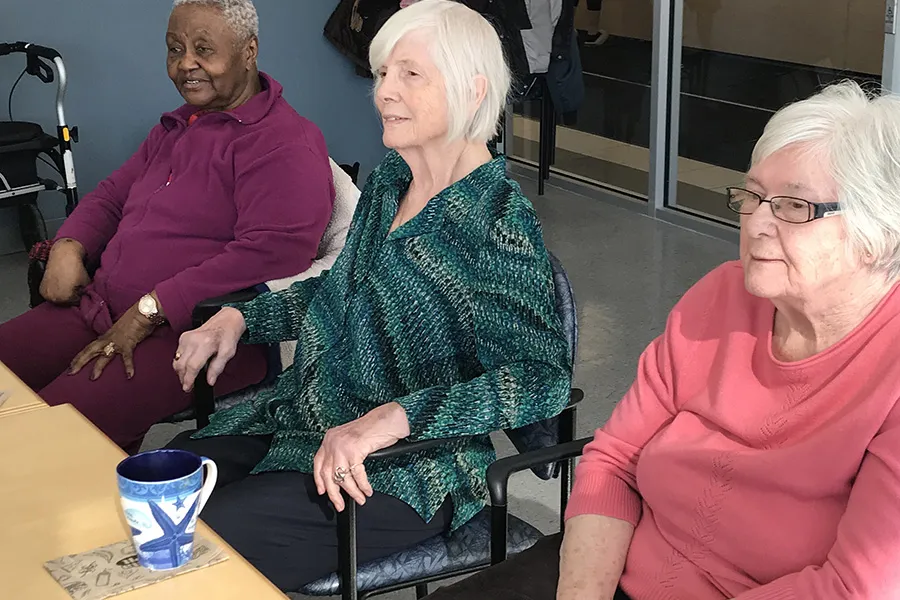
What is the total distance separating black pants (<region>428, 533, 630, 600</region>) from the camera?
163 cm

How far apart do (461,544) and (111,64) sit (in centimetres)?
383

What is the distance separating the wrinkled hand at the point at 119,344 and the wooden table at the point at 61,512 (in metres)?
0.65

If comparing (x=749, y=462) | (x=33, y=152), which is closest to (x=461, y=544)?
(x=749, y=462)

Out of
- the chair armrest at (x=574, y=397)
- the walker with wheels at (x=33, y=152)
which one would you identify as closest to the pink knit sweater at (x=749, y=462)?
the chair armrest at (x=574, y=397)

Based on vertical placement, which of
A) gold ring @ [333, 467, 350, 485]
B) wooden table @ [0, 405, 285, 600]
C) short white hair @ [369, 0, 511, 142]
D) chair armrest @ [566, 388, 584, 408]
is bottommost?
gold ring @ [333, 467, 350, 485]

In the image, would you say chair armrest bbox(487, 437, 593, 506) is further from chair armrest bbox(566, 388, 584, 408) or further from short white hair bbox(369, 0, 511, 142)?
short white hair bbox(369, 0, 511, 142)

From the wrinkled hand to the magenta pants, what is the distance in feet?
0.04

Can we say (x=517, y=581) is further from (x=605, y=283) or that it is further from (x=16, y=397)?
(x=605, y=283)

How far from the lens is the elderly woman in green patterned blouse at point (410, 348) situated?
1.76 meters

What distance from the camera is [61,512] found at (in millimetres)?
1399

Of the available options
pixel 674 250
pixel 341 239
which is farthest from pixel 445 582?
pixel 674 250

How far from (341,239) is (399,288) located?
739 mm

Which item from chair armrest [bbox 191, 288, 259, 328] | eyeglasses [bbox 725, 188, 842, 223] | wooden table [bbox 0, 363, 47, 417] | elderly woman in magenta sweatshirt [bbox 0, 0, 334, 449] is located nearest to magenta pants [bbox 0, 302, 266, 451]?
elderly woman in magenta sweatshirt [bbox 0, 0, 334, 449]

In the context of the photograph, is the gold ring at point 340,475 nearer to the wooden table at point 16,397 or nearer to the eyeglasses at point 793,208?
→ the wooden table at point 16,397
